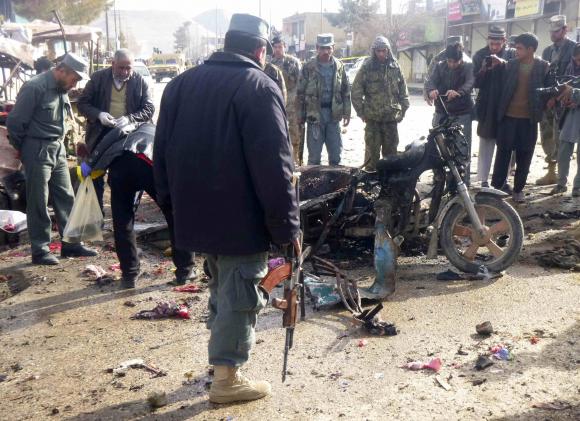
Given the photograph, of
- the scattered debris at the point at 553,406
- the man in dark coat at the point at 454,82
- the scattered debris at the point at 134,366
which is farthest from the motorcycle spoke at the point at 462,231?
the scattered debris at the point at 134,366

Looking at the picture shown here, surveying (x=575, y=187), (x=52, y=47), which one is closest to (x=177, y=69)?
(x=52, y=47)

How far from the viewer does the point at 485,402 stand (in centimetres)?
342

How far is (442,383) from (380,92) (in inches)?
222

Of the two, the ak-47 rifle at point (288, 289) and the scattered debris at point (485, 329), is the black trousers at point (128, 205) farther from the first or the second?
the scattered debris at point (485, 329)

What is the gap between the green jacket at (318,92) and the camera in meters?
9.20

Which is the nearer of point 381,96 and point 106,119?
point 106,119

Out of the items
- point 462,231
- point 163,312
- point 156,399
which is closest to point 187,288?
point 163,312

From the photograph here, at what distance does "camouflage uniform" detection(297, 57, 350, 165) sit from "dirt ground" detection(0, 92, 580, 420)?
377 cm

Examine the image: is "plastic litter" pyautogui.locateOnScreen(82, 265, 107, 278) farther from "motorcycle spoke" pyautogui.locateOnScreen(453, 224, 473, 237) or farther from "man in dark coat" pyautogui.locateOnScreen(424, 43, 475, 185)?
"man in dark coat" pyautogui.locateOnScreen(424, 43, 475, 185)

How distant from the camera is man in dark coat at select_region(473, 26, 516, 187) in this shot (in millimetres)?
8211

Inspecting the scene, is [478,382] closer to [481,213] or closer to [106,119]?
[481,213]

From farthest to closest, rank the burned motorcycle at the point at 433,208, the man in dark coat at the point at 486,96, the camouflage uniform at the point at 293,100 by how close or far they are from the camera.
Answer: the camouflage uniform at the point at 293,100, the man in dark coat at the point at 486,96, the burned motorcycle at the point at 433,208

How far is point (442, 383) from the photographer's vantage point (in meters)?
3.66

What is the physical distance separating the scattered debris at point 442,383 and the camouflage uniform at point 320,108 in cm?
575
